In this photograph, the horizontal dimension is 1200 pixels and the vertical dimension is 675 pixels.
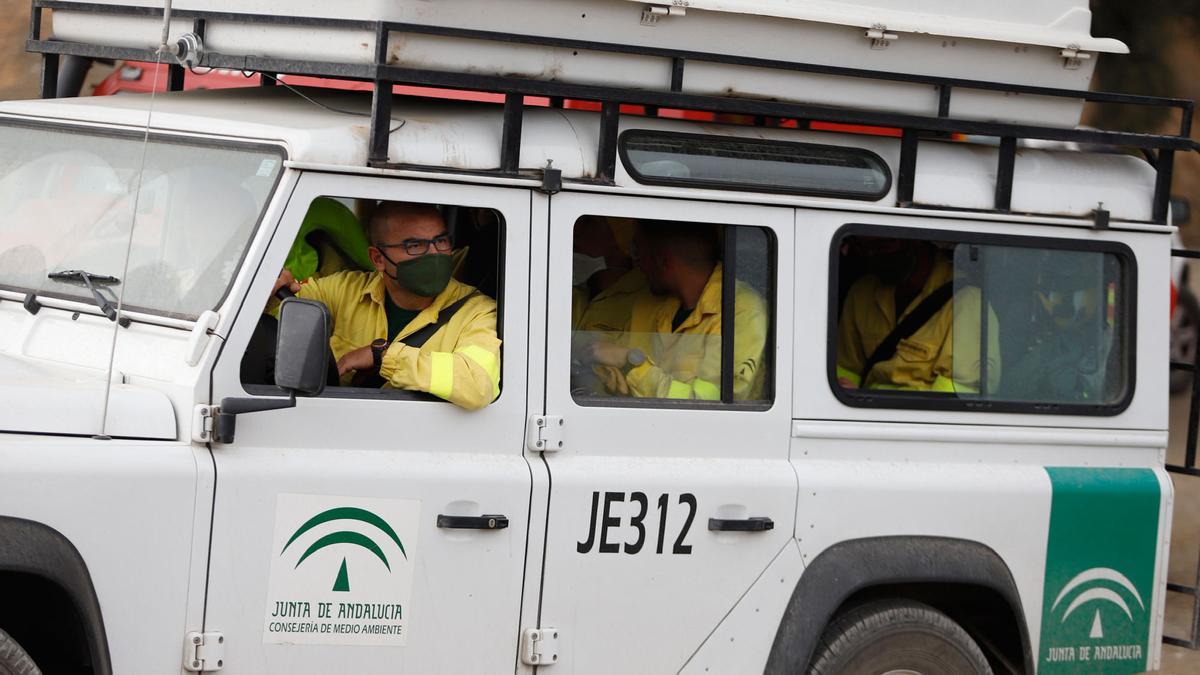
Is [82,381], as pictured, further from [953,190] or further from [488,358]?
[953,190]

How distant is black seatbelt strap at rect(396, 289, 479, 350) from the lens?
411 centimetres

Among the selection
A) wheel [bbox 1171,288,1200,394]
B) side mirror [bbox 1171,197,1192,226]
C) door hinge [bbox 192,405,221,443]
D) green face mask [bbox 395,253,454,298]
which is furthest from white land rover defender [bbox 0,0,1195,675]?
wheel [bbox 1171,288,1200,394]

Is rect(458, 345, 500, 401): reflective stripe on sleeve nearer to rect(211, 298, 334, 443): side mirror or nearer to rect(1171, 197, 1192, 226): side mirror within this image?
rect(211, 298, 334, 443): side mirror

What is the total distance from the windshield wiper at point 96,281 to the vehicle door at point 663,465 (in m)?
1.08

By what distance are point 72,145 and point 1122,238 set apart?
306 cm

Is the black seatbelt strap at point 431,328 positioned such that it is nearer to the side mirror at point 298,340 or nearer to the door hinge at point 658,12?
the side mirror at point 298,340

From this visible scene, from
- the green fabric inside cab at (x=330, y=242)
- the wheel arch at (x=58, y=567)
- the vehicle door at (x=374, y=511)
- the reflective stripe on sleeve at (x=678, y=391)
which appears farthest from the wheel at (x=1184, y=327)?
the wheel arch at (x=58, y=567)

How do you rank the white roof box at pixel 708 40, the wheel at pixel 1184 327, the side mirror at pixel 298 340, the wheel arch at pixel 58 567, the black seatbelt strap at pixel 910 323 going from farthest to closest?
1. the wheel at pixel 1184 327
2. the black seatbelt strap at pixel 910 323
3. the white roof box at pixel 708 40
4. the side mirror at pixel 298 340
5. the wheel arch at pixel 58 567

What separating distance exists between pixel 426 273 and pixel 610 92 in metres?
0.67

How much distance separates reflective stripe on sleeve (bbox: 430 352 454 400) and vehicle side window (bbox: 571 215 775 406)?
502 mm

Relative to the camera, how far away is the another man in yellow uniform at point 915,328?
4.74 m

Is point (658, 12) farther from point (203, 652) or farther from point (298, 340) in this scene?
point (203, 652)

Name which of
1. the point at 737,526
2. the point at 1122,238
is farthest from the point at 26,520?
the point at 1122,238

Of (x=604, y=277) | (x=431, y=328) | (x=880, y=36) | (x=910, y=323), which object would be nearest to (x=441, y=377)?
(x=431, y=328)
